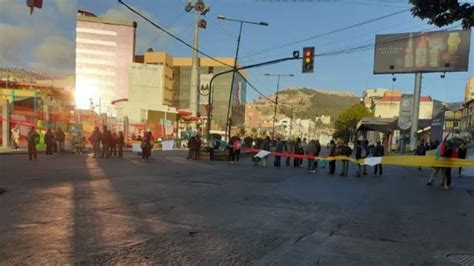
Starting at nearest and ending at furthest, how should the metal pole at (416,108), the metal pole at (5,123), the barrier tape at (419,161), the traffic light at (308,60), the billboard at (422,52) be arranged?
the barrier tape at (419,161) → the traffic light at (308,60) → the metal pole at (5,123) → the billboard at (422,52) → the metal pole at (416,108)

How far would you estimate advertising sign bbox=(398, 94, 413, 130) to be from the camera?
48.8 m

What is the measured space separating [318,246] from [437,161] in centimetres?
1123

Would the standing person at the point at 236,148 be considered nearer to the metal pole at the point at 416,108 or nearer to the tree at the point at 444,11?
the tree at the point at 444,11

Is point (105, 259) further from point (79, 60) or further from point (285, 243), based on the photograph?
point (79, 60)

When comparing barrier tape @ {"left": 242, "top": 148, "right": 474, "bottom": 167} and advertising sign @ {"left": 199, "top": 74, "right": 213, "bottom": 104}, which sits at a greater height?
advertising sign @ {"left": 199, "top": 74, "right": 213, "bottom": 104}

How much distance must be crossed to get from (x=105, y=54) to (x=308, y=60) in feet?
365

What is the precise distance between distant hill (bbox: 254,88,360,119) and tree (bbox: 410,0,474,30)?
110 metres

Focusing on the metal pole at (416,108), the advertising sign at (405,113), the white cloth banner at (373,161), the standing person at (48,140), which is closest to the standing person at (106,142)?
Answer: the standing person at (48,140)

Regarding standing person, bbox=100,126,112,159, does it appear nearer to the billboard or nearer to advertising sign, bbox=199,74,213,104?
advertising sign, bbox=199,74,213,104

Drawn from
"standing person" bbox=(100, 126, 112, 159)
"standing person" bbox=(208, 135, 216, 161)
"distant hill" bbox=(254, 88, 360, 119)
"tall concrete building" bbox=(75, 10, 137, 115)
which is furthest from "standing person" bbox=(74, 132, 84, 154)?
"tall concrete building" bbox=(75, 10, 137, 115)

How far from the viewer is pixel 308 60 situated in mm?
22828

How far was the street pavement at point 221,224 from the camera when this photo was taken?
19.2ft

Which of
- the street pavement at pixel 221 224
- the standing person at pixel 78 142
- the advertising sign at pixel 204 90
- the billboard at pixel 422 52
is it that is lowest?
the street pavement at pixel 221 224

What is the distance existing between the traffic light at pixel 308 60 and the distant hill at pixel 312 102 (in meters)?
95.8
